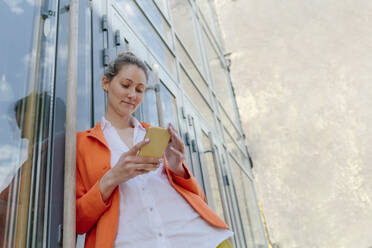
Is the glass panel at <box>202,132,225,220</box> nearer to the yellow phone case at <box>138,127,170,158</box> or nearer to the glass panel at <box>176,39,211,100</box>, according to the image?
the glass panel at <box>176,39,211,100</box>

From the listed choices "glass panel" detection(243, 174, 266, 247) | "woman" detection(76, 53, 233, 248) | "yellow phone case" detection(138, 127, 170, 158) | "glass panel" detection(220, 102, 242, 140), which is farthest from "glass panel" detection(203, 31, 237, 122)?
"yellow phone case" detection(138, 127, 170, 158)

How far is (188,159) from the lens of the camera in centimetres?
368

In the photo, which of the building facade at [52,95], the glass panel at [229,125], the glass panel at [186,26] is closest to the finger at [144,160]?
the building facade at [52,95]

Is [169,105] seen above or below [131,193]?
above

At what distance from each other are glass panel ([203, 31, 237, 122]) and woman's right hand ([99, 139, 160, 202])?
6164mm

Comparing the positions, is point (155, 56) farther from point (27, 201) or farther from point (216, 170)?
point (27, 201)

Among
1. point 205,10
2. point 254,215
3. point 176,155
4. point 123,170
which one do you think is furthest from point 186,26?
point 123,170

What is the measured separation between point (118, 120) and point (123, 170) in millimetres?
419

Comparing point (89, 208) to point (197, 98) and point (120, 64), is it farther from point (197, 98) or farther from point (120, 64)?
point (197, 98)

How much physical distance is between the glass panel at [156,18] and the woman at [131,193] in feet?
8.13

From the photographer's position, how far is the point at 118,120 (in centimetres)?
151

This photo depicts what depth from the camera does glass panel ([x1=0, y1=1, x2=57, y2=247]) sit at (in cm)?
114

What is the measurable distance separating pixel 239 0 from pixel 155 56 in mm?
8471

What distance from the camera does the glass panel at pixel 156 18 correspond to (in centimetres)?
384
